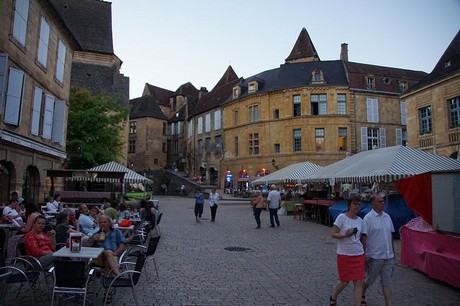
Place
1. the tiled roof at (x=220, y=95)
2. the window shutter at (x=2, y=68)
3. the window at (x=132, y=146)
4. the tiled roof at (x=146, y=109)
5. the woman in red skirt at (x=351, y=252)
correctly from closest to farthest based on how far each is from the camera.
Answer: the woman in red skirt at (x=351, y=252) < the window shutter at (x=2, y=68) < the tiled roof at (x=220, y=95) < the tiled roof at (x=146, y=109) < the window at (x=132, y=146)

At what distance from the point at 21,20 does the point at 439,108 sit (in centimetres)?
2124

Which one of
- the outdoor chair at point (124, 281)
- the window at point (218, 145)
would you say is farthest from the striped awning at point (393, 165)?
the window at point (218, 145)

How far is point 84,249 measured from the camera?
5.79 m

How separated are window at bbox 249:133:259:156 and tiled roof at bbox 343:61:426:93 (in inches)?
422

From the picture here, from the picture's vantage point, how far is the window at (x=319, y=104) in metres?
36.8

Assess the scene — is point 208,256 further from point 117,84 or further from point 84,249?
point 117,84

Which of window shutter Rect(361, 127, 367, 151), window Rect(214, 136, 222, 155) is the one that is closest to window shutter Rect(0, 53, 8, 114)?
window shutter Rect(361, 127, 367, 151)

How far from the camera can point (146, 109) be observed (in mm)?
56875

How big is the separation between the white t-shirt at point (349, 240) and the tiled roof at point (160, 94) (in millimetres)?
60874

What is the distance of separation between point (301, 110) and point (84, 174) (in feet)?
80.0

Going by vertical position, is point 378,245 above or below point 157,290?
above

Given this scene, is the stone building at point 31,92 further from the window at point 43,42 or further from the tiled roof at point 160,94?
the tiled roof at point 160,94

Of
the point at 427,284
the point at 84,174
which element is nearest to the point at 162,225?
the point at 84,174

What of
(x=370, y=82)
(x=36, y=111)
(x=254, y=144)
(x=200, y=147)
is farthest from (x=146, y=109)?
(x=36, y=111)
